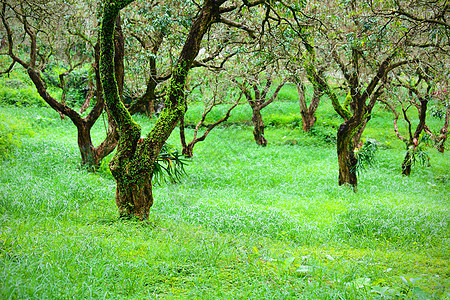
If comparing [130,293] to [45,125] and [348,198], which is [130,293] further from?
[45,125]

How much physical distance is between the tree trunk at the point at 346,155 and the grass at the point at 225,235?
22.4 inches

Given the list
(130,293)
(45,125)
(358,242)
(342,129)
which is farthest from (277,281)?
(45,125)

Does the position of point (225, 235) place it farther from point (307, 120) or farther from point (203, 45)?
point (307, 120)

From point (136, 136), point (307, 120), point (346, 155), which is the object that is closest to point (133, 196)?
point (136, 136)

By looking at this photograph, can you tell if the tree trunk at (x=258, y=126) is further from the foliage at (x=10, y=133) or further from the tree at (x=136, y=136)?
the tree at (x=136, y=136)

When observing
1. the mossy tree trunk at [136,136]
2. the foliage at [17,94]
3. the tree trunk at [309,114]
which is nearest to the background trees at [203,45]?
the mossy tree trunk at [136,136]

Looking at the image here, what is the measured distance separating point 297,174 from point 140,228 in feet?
24.5

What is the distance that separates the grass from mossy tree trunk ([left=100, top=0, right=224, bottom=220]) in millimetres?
459

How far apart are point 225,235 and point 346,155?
6214mm

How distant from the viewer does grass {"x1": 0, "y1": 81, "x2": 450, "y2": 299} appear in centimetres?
320

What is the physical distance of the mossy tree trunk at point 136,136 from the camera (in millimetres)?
5520

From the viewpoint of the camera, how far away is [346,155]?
10.4 m

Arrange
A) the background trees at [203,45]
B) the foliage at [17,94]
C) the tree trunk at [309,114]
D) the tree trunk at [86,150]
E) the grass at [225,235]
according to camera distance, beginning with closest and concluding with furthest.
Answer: the grass at [225,235]
the background trees at [203,45]
the tree trunk at [86,150]
the foliage at [17,94]
the tree trunk at [309,114]

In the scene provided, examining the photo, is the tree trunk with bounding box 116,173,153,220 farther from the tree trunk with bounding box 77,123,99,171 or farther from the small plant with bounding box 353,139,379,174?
the small plant with bounding box 353,139,379,174
